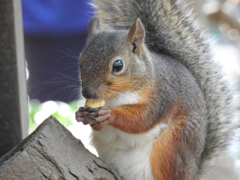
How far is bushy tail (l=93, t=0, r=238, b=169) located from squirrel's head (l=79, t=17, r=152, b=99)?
14.6 inches

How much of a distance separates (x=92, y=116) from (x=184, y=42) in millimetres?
789

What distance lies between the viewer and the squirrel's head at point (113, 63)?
146cm

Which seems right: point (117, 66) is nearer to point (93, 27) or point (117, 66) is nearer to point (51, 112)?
point (93, 27)

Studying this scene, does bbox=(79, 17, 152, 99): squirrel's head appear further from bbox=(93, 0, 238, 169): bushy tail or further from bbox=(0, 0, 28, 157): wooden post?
bbox=(0, 0, 28, 157): wooden post

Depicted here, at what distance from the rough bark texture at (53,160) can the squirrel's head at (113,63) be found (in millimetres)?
181

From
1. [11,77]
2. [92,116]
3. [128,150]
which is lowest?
[128,150]

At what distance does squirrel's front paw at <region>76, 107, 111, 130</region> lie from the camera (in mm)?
1439

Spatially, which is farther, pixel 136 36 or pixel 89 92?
pixel 136 36

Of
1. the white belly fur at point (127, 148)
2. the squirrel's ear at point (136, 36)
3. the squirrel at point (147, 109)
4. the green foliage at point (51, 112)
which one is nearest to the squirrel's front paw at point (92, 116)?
the squirrel at point (147, 109)

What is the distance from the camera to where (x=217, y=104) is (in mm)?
1970

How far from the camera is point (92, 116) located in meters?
1.44

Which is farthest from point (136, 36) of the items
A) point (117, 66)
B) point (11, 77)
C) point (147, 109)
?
point (11, 77)

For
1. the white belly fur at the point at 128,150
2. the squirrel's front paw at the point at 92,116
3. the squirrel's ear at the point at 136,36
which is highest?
the squirrel's ear at the point at 136,36

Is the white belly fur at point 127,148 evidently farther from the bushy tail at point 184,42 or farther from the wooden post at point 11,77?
the wooden post at point 11,77
